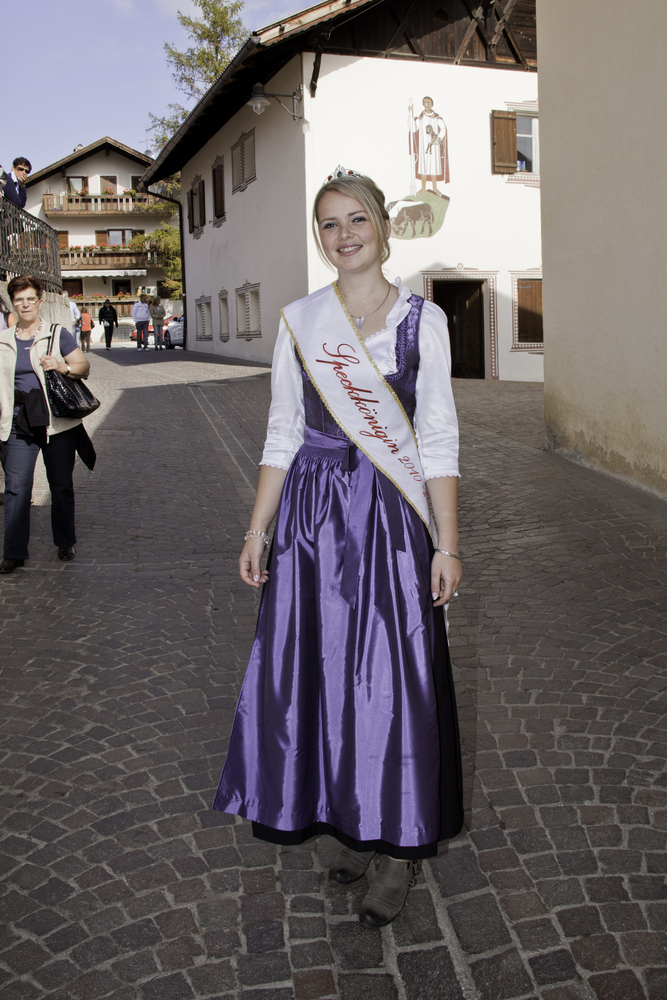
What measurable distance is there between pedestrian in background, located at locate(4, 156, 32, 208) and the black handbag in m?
6.92

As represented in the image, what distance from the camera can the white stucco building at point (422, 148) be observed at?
16312mm

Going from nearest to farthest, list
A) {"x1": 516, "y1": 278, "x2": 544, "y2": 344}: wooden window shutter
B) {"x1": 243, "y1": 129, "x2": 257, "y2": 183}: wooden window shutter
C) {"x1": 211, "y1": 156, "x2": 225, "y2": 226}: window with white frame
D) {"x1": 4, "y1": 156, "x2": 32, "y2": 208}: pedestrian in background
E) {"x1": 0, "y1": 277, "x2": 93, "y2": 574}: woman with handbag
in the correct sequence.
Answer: {"x1": 0, "y1": 277, "x2": 93, "y2": 574}: woman with handbag
{"x1": 4, "y1": 156, "x2": 32, "y2": 208}: pedestrian in background
{"x1": 516, "y1": 278, "x2": 544, "y2": 344}: wooden window shutter
{"x1": 243, "y1": 129, "x2": 257, "y2": 183}: wooden window shutter
{"x1": 211, "y1": 156, "x2": 225, "y2": 226}: window with white frame

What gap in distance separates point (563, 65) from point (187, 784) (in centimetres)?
818

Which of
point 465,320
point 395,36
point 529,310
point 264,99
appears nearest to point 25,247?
point 264,99

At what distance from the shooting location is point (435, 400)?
2.39 metres

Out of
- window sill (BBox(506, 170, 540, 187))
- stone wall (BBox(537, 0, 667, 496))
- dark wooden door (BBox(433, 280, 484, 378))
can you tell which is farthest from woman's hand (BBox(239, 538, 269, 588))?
window sill (BBox(506, 170, 540, 187))

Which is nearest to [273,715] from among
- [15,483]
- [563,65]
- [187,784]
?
[187,784]

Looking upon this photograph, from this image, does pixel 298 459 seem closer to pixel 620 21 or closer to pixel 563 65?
pixel 620 21

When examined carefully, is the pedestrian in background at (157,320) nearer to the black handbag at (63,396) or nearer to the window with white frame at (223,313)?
the window with white frame at (223,313)

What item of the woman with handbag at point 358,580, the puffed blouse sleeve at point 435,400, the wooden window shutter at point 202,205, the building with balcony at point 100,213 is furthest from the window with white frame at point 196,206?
the puffed blouse sleeve at point 435,400

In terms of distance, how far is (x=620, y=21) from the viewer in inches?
307

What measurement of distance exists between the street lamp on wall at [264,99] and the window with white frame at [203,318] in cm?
992

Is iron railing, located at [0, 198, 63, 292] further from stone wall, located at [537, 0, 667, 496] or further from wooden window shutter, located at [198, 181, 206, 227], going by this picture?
stone wall, located at [537, 0, 667, 496]

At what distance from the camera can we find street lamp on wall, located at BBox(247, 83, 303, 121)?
606 inches
